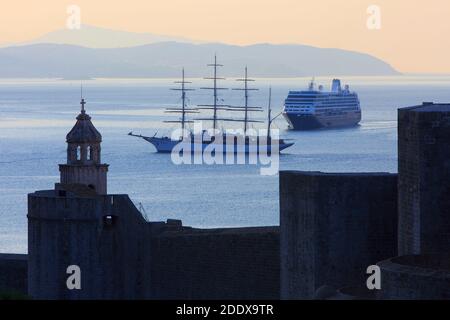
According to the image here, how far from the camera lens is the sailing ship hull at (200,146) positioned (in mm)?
128688

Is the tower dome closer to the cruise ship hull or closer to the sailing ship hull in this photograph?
the sailing ship hull

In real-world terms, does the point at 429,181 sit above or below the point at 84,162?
above

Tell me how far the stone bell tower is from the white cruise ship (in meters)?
134

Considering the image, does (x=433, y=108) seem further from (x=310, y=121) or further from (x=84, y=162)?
(x=310, y=121)

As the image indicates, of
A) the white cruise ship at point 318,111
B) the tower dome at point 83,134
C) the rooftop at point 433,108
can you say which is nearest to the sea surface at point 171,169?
the white cruise ship at point 318,111

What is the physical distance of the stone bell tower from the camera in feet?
112

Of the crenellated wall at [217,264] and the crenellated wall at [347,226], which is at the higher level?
the crenellated wall at [347,226]

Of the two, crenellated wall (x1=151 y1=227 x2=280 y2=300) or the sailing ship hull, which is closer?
crenellated wall (x1=151 y1=227 x2=280 y2=300)

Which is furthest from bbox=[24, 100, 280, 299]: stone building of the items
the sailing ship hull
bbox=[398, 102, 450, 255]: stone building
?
the sailing ship hull

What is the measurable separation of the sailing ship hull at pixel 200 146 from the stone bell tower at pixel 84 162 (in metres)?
92.1

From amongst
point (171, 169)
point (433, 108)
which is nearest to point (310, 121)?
point (171, 169)

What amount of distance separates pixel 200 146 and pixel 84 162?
109m

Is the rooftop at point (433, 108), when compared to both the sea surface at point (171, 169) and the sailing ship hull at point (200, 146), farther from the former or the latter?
the sailing ship hull at point (200, 146)

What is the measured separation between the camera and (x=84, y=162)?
34.3 meters
